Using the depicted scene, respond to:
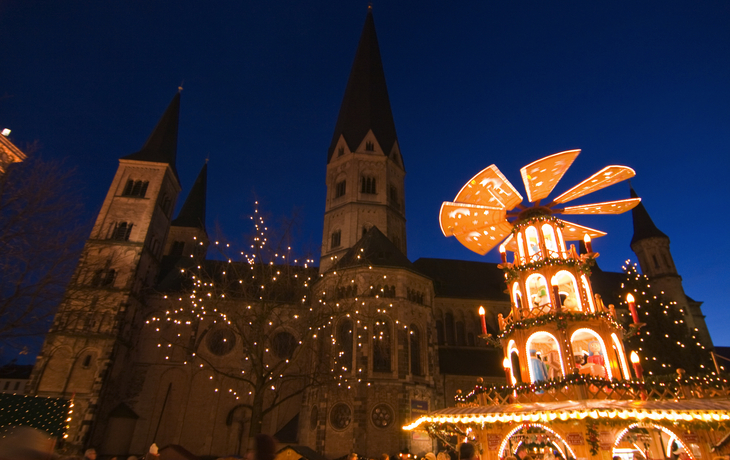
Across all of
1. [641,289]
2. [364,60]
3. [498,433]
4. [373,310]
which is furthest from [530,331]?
[364,60]

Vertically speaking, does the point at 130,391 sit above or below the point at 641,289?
below

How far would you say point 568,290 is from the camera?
14789 millimetres

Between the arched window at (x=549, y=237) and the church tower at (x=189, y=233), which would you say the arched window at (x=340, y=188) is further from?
the arched window at (x=549, y=237)

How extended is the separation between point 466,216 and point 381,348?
9.94m

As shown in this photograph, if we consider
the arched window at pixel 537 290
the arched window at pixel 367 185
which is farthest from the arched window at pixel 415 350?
the arched window at pixel 367 185

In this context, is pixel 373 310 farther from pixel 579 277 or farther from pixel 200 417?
pixel 200 417

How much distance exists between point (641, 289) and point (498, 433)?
22.7 m

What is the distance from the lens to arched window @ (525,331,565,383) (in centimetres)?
1337

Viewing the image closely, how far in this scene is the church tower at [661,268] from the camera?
34.9 meters

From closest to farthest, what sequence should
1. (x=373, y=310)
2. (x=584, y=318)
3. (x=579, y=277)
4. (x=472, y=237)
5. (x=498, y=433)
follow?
(x=498, y=433) < (x=584, y=318) < (x=579, y=277) < (x=472, y=237) < (x=373, y=310)

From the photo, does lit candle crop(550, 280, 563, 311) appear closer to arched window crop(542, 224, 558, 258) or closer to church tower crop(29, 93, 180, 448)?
arched window crop(542, 224, 558, 258)

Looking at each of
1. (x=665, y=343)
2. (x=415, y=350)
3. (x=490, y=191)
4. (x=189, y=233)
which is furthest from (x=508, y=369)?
(x=189, y=233)

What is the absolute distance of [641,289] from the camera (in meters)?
28.4

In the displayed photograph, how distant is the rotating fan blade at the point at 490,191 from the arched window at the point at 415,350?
10.7m
